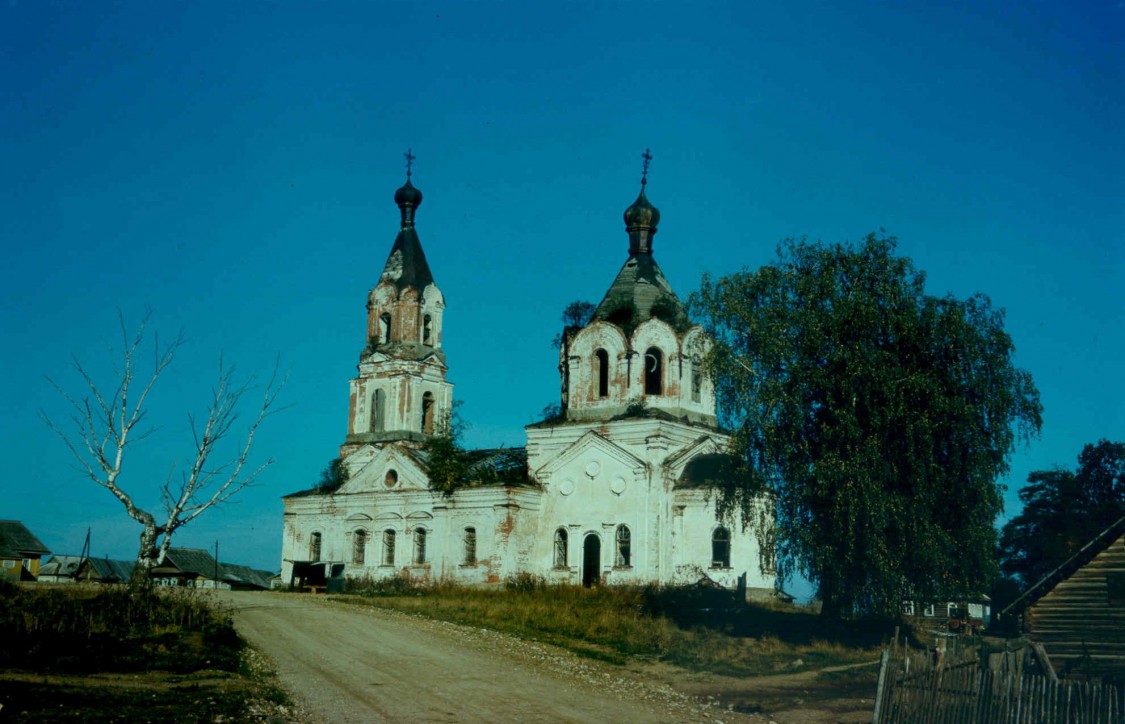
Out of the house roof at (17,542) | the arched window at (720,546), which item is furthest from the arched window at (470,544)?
the house roof at (17,542)

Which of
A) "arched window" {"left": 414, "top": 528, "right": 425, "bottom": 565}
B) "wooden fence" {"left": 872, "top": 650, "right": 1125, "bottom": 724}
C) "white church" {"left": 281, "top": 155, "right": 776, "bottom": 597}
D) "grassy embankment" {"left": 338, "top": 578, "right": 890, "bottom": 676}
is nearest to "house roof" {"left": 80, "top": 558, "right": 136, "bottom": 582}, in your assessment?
"white church" {"left": 281, "top": 155, "right": 776, "bottom": 597}

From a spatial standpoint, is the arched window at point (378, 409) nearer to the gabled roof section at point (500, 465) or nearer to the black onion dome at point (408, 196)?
the gabled roof section at point (500, 465)

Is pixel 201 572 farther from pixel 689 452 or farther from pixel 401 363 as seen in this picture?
pixel 689 452

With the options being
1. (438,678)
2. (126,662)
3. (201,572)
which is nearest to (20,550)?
(201,572)

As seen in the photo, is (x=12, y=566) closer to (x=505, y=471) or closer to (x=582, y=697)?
(x=505, y=471)

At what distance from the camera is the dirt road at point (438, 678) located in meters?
17.0

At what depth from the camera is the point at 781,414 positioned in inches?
1139

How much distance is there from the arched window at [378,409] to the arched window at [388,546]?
4796 mm

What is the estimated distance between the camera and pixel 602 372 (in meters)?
42.5

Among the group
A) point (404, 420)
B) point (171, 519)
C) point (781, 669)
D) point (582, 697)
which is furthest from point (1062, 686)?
point (404, 420)

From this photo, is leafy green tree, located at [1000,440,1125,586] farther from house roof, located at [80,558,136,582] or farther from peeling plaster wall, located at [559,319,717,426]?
house roof, located at [80,558,136,582]

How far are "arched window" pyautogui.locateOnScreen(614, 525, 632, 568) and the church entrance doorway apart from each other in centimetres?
88

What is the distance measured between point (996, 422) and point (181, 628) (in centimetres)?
1879

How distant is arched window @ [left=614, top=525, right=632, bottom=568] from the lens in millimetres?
39656
